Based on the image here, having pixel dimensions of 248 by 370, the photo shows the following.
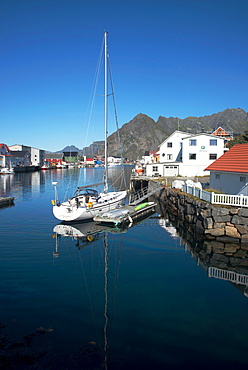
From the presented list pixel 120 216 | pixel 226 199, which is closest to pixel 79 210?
pixel 120 216

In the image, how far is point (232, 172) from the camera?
2586 centimetres

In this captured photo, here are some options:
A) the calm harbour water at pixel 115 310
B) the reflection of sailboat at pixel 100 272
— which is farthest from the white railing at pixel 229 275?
the reflection of sailboat at pixel 100 272

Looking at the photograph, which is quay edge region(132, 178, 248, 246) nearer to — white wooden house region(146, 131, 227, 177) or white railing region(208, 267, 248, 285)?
white railing region(208, 267, 248, 285)

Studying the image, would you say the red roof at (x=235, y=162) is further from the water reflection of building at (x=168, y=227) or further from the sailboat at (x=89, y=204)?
the sailboat at (x=89, y=204)

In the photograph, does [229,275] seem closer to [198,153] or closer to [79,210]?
[79,210]

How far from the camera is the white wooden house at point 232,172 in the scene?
24.7 m

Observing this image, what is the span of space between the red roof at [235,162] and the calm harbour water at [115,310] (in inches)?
442

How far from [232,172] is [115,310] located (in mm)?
19125

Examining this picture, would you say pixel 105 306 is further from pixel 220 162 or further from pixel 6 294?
pixel 220 162

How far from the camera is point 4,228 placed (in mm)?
25203

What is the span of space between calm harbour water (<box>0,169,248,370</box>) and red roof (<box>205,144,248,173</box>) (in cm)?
1124

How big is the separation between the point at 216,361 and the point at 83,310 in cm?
556

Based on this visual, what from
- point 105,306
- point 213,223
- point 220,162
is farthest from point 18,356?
point 220,162

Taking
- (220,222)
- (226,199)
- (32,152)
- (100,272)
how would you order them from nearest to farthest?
(100,272)
(220,222)
(226,199)
(32,152)
